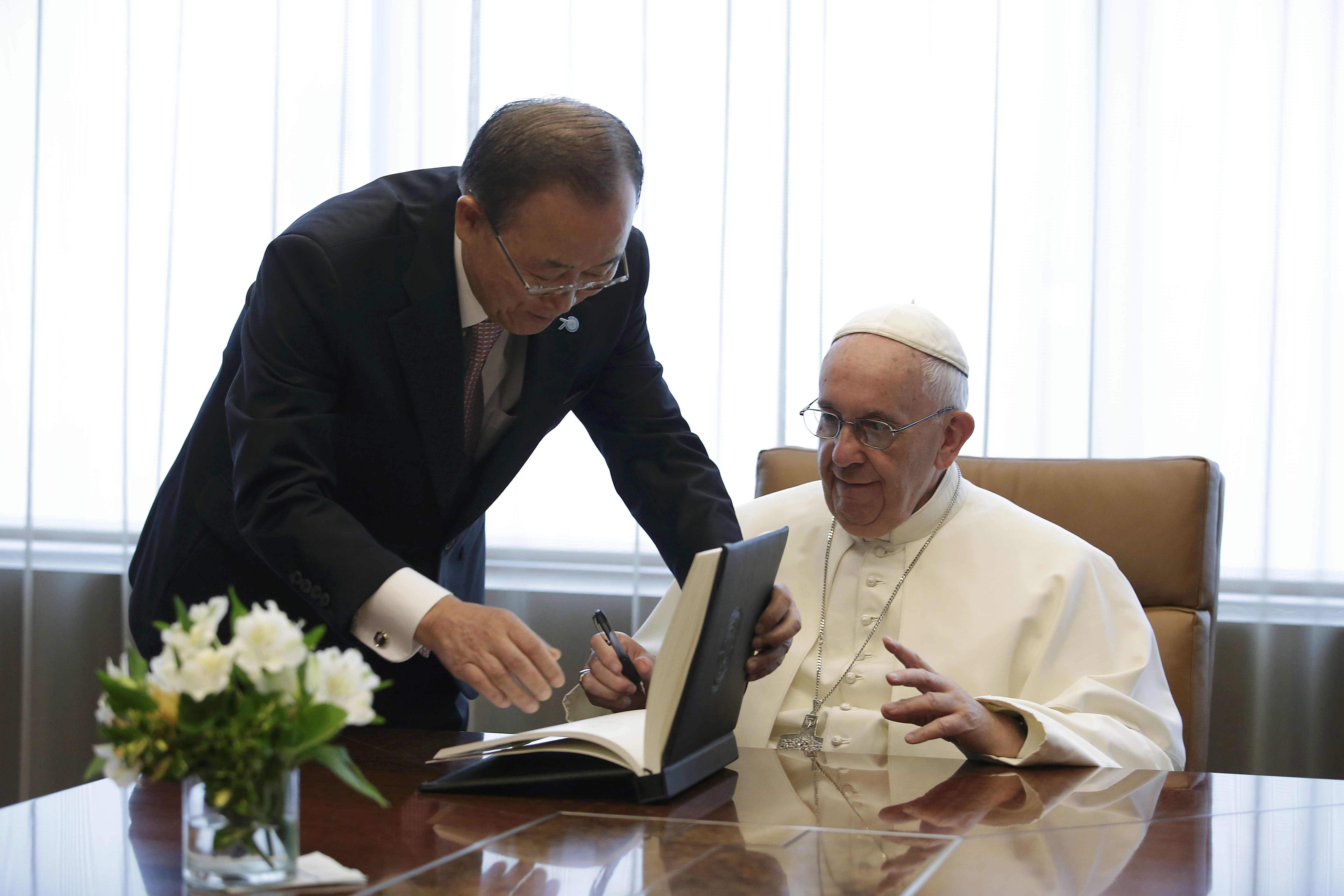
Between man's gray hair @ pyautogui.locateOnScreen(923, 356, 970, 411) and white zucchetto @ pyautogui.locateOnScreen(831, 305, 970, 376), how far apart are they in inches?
0.4

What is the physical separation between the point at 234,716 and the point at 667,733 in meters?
0.63

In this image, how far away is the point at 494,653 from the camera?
145 cm

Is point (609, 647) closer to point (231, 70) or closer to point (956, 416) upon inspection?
point (956, 416)

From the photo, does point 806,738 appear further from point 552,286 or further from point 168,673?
point 168,673

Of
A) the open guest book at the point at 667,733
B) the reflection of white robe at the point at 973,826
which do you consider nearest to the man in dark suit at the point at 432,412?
the open guest book at the point at 667,733

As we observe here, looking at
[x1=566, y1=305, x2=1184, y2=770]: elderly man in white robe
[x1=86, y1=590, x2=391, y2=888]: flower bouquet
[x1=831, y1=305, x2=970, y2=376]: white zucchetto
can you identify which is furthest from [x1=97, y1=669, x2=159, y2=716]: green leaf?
[x1=831, y1=305, x2=970, y2=376]: white zucchetto

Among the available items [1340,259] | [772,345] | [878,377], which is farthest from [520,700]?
[1340,259]

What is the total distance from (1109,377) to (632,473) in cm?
167

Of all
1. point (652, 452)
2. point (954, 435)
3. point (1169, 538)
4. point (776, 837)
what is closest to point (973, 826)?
point (776, 837)

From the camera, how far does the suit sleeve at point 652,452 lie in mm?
2139

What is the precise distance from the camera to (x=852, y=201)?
11.3ft

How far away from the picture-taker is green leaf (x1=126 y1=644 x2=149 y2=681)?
→ 3.15 feet

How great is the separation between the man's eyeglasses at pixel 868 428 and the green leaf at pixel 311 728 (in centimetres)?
147

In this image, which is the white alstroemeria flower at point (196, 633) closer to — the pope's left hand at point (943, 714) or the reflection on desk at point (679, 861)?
the reflection on desk at point (679, 861)
